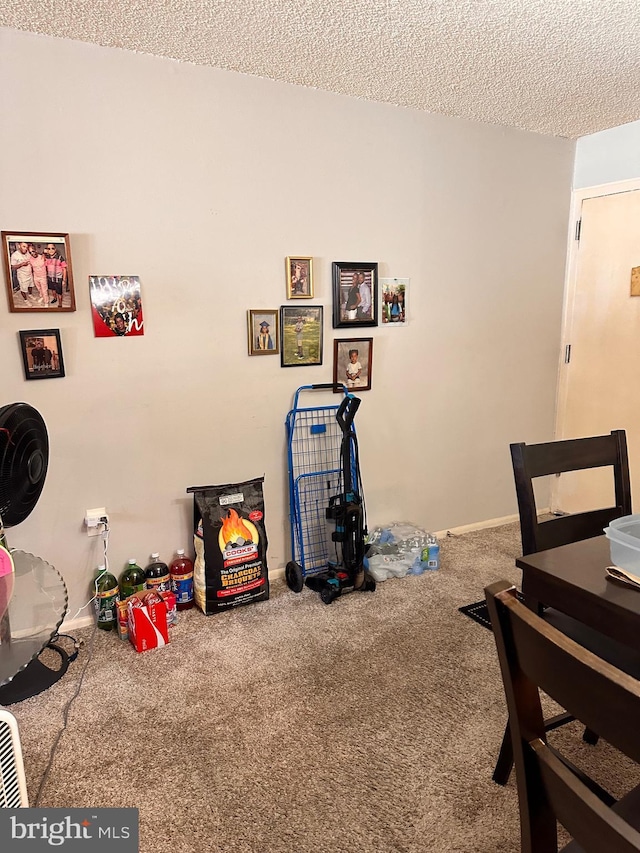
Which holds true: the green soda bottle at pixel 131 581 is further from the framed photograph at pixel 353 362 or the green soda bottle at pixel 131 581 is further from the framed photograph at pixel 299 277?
the framed photograph at pixel 299 277

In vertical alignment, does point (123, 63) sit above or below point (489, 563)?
above

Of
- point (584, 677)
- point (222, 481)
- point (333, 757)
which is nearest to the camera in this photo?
point (584, 677)

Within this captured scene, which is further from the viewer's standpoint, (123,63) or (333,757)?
(123,63)

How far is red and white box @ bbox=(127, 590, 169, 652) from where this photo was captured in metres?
2.36

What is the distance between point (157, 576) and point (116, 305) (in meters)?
1.23

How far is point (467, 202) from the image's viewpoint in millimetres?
3271

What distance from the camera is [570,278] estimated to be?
3.73 m

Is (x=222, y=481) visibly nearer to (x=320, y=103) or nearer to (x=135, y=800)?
(x=135, y=800)

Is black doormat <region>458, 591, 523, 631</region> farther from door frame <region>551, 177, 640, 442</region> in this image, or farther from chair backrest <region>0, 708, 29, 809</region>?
chair backrest <region>0, 708, 29, 809</region>

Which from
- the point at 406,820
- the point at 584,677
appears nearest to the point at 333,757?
the point at 406,820

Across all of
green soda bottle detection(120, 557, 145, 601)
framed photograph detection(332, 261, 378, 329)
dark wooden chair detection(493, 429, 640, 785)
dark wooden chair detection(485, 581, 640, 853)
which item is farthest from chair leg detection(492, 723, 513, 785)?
framed photograph detection(332, 261, 378, 329)

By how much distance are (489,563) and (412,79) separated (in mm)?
2477

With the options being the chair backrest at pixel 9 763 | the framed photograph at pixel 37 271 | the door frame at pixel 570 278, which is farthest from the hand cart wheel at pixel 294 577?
the door frame at pixel 570 278

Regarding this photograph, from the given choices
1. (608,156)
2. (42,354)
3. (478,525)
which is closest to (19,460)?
(42,354)
